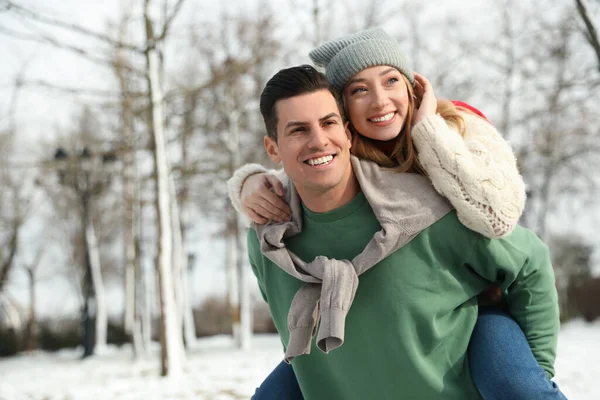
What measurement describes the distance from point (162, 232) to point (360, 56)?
7.60 meters

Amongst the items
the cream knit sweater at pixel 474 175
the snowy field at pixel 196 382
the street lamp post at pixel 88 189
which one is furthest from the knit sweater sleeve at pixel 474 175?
the street lamp post at pixel 88 189

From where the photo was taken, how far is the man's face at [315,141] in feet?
7.23

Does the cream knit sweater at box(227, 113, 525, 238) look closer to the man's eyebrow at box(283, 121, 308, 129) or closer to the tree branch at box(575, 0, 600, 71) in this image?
the man's eyebrow at box(283, 121, 308, 129)

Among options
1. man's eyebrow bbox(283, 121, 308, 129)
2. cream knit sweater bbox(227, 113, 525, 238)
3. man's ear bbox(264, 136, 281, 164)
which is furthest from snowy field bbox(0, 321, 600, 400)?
man's eyebrow bbox(283, 121, 308, 129)

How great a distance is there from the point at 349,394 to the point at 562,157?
16.1 m

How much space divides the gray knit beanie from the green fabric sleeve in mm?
789

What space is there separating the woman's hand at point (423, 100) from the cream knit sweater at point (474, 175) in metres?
0.07

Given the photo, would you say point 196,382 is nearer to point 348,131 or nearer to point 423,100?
point 348,131

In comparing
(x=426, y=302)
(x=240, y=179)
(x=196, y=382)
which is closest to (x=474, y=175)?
(x=426, y=302)

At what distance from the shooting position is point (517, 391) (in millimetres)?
2111

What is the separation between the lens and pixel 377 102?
232cm

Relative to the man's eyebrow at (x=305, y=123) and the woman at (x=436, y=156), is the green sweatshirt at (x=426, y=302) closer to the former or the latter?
the woman at (x=436, y=156)

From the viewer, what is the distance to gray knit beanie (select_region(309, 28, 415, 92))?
7.91 ft

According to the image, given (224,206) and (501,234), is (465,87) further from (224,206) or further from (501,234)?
(501,234)
